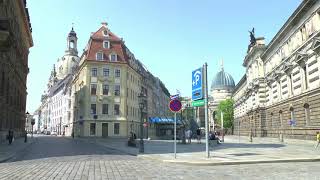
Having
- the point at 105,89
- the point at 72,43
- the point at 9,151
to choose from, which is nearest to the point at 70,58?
the point at 72,43

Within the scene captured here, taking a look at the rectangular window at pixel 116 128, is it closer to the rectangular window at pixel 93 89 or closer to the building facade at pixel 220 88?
the rectangular window at pixel 93 89

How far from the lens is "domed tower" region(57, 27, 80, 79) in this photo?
140337 millimetres

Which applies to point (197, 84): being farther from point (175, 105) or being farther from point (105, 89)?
point (105, 89)

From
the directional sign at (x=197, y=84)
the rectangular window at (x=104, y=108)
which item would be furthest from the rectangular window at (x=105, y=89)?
the directional sign at (x=197, y=84)

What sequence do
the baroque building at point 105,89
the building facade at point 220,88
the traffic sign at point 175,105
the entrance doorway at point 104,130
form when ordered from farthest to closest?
the building facade at point 220,88
the baroque building at point 105,89
the entrance doorway at point 104,130
the traffic sign at point 175,105

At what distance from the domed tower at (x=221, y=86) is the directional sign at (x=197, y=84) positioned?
158937mm

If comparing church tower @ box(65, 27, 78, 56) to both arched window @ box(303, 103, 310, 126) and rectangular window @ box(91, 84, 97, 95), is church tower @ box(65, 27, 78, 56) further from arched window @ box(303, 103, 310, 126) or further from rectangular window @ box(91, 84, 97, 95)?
arched window @ box(303, 103, 310, 126)

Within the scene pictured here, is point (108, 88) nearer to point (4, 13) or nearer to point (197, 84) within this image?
point (4, 13)

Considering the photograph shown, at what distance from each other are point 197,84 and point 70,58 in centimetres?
13108

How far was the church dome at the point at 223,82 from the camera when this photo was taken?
18312 cm

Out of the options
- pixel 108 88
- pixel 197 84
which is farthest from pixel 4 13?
pixel 108 88

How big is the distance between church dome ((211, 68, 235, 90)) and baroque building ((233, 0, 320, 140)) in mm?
104524

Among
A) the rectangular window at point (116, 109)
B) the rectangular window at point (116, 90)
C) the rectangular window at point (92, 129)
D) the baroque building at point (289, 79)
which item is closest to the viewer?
the baroque building at point (289, 79)

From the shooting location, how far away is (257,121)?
7188 centimetres
